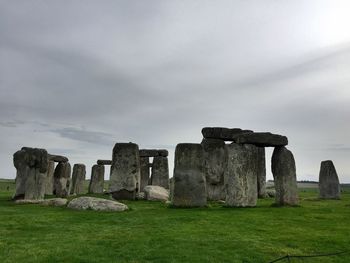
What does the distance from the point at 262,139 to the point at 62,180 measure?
47.1ft

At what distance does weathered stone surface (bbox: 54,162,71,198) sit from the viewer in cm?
2571

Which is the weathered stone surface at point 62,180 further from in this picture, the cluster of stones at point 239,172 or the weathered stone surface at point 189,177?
the cluster of stones at point 239,172

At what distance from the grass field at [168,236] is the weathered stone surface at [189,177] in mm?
2152

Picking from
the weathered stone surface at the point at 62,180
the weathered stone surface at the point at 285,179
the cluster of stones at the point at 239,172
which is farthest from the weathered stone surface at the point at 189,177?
the weathered stone surface at the point at 62,180

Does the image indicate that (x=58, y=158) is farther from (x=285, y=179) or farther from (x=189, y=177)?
(x=285, y=179)

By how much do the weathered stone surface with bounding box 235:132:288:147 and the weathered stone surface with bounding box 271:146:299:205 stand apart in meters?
0.52

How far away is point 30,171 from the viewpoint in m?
19.2

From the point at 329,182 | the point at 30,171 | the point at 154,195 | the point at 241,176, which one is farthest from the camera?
the point at 329,182

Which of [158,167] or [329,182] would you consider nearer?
[329,182]

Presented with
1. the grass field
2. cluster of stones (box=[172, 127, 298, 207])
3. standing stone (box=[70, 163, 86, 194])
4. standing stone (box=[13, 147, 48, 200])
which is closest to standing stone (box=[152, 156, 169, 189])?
standing stone (box=[70, 163, 86, 194])

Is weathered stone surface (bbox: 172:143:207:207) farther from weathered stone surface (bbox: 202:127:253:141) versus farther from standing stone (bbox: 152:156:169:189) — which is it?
standing stone (bbox: 152:156:169:189)

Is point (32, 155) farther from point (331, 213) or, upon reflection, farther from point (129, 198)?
point (331, 213)


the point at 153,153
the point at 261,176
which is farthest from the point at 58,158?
the point at 261,176

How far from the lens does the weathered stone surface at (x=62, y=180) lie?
25709 mm
